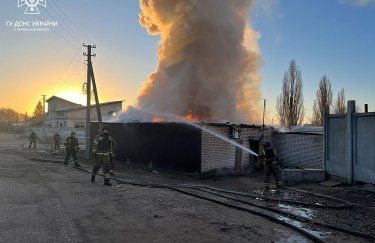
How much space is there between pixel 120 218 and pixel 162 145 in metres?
11.2

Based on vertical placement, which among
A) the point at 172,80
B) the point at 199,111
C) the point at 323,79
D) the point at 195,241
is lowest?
the point at 195,241

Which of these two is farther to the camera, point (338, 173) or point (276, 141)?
point (276, 141)

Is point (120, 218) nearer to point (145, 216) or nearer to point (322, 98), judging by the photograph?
point (145, 216)

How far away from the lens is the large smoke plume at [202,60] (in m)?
23.0

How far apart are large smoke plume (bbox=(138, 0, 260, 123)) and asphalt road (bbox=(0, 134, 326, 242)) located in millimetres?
12044

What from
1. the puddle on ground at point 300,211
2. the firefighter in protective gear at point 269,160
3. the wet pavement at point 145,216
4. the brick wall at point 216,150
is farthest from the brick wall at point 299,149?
the puddle on ground at point 300,211

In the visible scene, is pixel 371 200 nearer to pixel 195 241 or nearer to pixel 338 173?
pixel 338 173

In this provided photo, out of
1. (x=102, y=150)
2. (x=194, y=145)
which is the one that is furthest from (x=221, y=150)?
(x=102, y=150)

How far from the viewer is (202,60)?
2322 cm

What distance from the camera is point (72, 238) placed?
6.12m

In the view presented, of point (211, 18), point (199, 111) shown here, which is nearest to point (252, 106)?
point (199, 111)

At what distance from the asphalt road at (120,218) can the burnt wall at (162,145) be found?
556 centimetres

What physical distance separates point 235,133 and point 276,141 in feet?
11.2

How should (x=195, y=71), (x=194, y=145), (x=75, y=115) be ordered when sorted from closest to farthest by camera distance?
1. (x=194, y=145)
2. (x=195, y=71)
3. (x=75, y=115)
